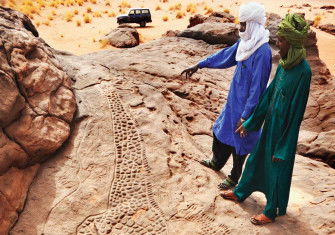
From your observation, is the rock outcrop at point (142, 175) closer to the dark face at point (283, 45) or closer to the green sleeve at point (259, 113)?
the green sleeve at point (259, 113)

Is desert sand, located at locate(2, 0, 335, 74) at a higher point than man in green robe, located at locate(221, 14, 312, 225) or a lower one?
lower

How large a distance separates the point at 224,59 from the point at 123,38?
9309 millimetres

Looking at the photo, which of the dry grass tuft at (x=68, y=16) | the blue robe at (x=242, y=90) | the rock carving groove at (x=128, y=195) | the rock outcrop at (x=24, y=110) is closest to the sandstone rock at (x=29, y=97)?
the rock outcrop at (x=24, y=110)

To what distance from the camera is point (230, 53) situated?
357 centimetres

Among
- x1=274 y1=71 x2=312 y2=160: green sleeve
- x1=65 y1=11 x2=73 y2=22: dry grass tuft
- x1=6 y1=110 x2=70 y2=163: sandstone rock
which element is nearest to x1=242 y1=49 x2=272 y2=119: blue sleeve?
x1=274 y1=71 x2=312 y2=160: green sleeve

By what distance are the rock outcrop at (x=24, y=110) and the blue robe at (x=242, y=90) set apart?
64.9 inches

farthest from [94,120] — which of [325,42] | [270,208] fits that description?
[325,42]

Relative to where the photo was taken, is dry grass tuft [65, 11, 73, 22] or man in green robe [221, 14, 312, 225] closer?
man in green robe [221, 14, 312, 225]

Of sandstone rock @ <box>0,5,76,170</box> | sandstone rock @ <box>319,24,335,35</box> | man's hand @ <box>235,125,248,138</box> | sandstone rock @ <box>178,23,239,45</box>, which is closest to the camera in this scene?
man's hand @ <box>235,125,248,138</box>

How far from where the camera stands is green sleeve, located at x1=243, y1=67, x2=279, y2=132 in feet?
9.88

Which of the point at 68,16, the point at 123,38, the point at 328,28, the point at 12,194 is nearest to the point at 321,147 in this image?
the point at 12,194

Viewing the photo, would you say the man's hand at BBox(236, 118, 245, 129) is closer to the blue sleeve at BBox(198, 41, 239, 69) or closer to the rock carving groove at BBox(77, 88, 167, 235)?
the blue sleeve at BBox(198, 41, 239, 69)

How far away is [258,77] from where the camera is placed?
10.2 feet

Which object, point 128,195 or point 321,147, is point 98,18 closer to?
point 321,147
